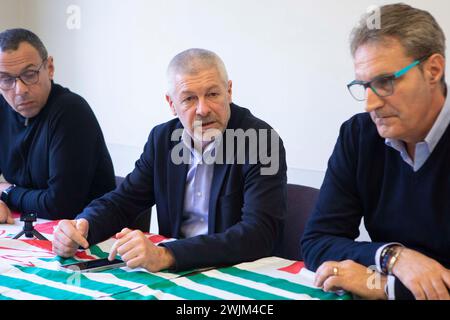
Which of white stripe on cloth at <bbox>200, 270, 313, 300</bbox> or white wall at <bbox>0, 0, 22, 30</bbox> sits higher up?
white wall at <bbox>0, 0, 22, 30</bbox>

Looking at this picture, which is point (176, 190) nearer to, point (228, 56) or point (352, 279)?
point (352, 279)

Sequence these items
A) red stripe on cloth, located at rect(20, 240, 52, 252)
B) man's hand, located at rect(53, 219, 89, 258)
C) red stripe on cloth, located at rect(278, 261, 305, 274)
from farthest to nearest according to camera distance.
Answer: red stripe on cloth, located at rect(20, 240, 52, 252), man's hand, located at rect(53, 219, 89, 258), red stripe on cloth, located at rect(278, 261, 305, 274)

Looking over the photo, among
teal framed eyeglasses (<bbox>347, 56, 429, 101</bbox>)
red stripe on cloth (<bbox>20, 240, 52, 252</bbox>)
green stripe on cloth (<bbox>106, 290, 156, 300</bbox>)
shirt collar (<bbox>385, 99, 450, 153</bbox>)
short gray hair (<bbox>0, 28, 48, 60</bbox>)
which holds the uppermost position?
short gray hair (<bbox>0, 28, 48, 60</bbox>)

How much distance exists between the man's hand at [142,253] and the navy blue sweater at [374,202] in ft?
1.34

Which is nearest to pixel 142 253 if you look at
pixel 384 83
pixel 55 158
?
pixel 384 83

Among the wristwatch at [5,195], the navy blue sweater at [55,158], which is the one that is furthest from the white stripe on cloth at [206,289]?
the wristwatch at [5,195]

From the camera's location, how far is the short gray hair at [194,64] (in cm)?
217

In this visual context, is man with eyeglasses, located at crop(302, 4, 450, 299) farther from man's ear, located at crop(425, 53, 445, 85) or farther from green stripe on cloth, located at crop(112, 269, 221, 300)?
green stripe on cloth, located at crop(112, 269, 221, 300)

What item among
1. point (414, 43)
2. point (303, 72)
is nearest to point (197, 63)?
point (414, 43)

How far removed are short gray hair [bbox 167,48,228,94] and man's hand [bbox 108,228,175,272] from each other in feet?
2.04

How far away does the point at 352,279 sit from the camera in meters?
1.59

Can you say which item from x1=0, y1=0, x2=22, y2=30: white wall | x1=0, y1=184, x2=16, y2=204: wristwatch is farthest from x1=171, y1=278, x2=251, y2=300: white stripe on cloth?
x1=0, y1=0, x2=22, y2=30: white wall

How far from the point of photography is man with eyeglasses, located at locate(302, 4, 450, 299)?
159cm

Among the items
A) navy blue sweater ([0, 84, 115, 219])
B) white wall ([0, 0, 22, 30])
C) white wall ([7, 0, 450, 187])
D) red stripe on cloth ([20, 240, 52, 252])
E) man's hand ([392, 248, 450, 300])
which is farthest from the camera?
white wall ([0, 0, 22, 30])
